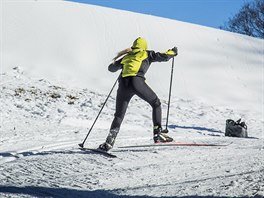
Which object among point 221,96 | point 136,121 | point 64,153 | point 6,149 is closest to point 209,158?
point 64,153

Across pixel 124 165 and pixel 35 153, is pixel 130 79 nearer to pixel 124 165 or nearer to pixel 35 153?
pixel 124 165

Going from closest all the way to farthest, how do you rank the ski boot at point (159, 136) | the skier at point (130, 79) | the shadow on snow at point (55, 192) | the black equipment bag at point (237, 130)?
the shadow on snow at point (55, 192)
the skier at point (130, 79)
the ski boot at point (159, 136)
the black equipment bag at point (237, 130)

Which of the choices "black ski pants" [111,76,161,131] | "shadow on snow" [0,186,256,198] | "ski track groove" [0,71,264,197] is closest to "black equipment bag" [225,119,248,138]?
"ski track groove" [0,71,264,197]

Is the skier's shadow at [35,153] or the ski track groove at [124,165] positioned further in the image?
the skier's shadow at [35,153]

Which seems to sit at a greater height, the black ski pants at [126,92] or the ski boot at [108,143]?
the black ski pants at [126,92]

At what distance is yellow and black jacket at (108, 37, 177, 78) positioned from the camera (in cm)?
759

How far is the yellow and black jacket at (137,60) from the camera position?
7594 mm

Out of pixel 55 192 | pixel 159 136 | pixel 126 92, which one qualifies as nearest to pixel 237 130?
pixel 159 136

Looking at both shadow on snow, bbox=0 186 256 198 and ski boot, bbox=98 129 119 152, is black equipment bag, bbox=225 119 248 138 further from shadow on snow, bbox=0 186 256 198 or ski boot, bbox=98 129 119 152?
shadow on snow, bbox=0 186 256 198

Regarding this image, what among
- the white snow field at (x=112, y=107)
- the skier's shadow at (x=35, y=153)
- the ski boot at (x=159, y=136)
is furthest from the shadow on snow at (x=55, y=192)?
the ski boot at (x=159, y=136)

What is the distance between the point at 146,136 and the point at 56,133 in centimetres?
175

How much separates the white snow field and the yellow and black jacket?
115 centimetres

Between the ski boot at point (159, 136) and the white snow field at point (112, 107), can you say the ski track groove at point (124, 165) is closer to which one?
the white snow field at point (112, 107)

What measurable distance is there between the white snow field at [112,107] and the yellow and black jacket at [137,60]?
1147mm
